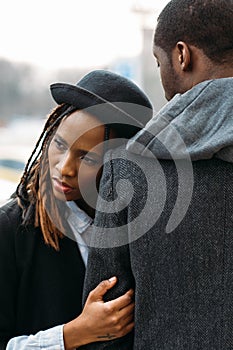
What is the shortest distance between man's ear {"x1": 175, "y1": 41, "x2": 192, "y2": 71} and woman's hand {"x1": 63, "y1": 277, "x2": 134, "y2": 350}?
0.40 m

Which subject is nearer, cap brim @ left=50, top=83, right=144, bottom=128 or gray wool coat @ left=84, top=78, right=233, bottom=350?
gray wool coat @ left=84, top=78, right=233, bottom=350

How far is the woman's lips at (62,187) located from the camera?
4.03 ft

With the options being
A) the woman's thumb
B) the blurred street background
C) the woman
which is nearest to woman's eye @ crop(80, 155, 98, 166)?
the woman

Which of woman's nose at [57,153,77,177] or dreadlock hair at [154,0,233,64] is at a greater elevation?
dreadlock hair at [154,0,233,64]

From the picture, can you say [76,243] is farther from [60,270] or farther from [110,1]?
[110,1]

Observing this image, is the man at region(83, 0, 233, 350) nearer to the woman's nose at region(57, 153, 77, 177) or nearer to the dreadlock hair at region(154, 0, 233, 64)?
the dreadlock hair at region(154, 0, 233, 64)

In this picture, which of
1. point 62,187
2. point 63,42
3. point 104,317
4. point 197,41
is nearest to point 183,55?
point 197,41

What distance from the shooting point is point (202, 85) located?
987 millimetres

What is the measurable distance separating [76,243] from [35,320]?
185 mm

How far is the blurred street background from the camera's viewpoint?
4.36 metres

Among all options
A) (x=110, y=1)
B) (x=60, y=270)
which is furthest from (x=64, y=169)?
(x=110, y=1)

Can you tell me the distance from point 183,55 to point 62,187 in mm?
375

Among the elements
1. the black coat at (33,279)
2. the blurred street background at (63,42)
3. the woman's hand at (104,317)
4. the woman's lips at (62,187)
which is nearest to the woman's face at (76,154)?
the woman's lips at (62,187)

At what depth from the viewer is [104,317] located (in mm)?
1116
